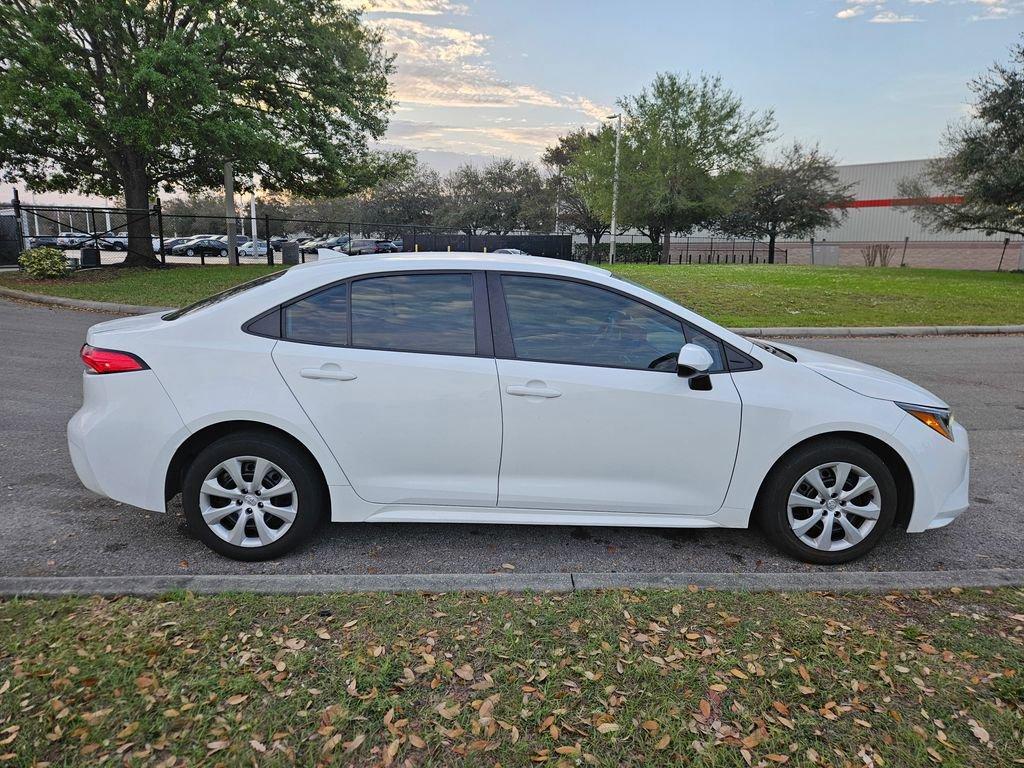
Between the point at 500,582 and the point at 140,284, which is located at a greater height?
the point at 140,284

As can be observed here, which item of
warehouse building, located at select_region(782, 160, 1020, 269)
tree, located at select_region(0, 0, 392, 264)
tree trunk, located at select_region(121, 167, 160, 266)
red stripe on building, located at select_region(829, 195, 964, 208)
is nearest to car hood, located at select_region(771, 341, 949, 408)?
tree, located at select_region(0, 0, 392, 264)

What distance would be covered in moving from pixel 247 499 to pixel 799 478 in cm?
297

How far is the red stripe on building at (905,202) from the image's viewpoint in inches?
1353

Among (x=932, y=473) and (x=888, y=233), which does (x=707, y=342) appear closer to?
(x=932, y=473)

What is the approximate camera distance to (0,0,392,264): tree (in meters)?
16.4

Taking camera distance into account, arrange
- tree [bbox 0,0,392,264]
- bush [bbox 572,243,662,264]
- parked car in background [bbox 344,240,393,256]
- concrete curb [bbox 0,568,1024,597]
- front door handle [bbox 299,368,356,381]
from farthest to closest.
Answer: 1. bush [bbox 572,243,662,264]
2. parked car in background [bbox 344,240,393,256]
3. tree [bbox 0,0,392,264]
4. front door handle [bbox 299,368,356,381]
5. concrete curb [bbox 0,568,1024,597]

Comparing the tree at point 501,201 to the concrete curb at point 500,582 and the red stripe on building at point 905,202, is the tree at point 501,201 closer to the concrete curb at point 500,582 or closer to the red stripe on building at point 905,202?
the red stripe on building at point 905,202

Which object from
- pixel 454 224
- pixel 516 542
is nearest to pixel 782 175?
pixel 454 224

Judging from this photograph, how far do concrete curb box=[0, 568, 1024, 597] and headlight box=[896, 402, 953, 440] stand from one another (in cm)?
75

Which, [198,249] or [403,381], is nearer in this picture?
[403,381]

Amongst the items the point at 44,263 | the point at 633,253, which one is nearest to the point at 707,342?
the point at 44,263

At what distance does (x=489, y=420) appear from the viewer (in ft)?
11.6

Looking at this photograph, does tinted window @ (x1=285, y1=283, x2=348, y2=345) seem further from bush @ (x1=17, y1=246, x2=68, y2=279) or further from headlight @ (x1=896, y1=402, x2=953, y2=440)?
bush @ (x1=17, y1=246, x2=68, y2=279)

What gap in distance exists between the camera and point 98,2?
16.5 meters
